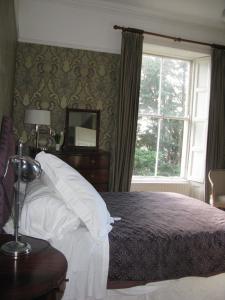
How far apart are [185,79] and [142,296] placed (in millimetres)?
4100

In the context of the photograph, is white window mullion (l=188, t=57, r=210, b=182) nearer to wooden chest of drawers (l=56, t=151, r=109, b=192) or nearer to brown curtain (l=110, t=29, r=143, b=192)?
brown curtain (l=110, t=29, r=143, b=192)

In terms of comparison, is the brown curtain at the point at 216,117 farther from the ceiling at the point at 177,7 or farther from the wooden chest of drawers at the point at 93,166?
the wooden chest of drawers at the point at 93,166

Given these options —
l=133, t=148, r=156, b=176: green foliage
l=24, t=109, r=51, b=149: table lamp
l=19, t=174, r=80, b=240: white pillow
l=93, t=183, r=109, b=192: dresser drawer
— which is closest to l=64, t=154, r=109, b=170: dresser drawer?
l=93, t=183, r=109, b=192: dresser drawer

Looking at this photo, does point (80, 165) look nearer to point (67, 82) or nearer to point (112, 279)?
point (67, 82)

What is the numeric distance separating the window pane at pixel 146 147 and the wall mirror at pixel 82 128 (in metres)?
0.90

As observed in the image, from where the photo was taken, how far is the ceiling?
14.1 feet

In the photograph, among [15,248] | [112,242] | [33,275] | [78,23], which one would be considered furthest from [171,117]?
[33,275]

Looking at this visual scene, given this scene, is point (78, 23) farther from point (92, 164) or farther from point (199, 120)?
point (199, 120)

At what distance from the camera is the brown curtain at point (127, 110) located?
14.9ft

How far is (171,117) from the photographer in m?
5.32

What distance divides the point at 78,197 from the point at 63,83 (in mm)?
2836

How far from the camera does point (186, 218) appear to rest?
2562 millimetres

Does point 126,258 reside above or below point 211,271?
above

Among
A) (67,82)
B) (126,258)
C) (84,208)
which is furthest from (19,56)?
(126,258)
